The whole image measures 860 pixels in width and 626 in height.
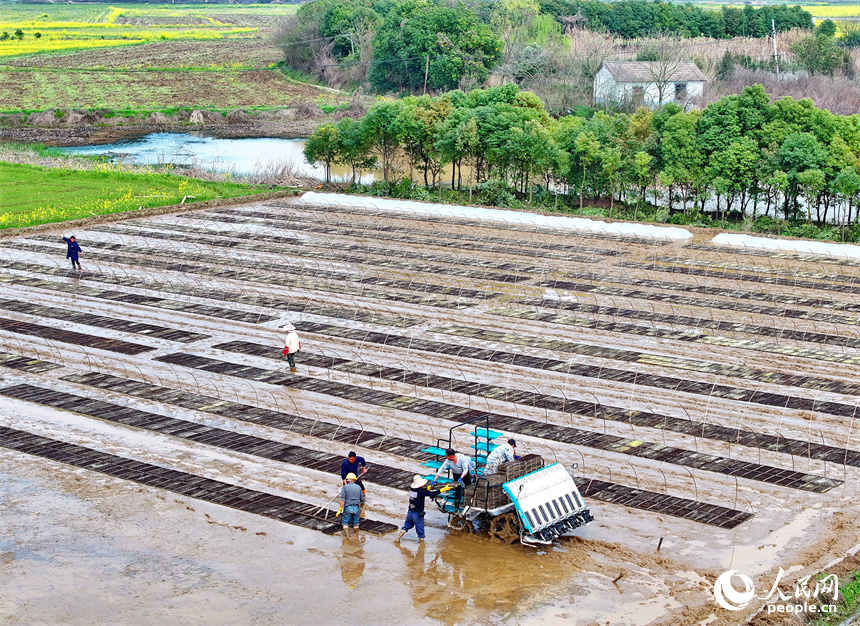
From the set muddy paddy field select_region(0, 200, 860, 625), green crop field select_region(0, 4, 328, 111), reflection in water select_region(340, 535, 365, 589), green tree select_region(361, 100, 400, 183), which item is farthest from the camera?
green crop field select_region(0, 4, 328, 111)

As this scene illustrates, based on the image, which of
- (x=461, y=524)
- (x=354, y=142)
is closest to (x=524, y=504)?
(x=461, y=524)

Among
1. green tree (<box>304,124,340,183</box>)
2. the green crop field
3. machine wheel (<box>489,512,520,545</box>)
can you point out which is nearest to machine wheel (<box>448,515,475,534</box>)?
machine wheel (<box>489,512,520,545</box>)

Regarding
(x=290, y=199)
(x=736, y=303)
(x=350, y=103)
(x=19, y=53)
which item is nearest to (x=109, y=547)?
(x=736, y=303)

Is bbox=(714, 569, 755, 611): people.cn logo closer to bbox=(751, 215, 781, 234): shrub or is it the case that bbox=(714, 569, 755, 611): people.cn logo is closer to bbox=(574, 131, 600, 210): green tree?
bbox=(751, 215, 781, 234): shrub

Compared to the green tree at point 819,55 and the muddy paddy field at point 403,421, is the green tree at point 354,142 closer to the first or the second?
the muddy paddy field at point 403,421

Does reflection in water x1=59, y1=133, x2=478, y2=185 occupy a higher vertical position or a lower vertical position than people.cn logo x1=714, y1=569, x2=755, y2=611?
higher

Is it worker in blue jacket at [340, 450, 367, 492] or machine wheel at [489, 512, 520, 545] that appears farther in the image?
worker in blue jacket at [340, 450, 367, 492]
